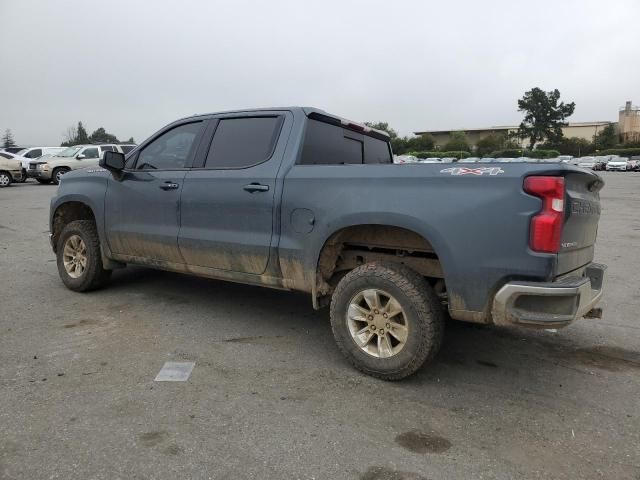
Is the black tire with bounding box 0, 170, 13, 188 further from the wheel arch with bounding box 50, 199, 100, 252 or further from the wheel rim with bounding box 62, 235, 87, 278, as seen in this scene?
the wheel rim with bounding box 62, 235, 87, 278

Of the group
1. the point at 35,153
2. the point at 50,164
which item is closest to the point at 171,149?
the point at 50,164

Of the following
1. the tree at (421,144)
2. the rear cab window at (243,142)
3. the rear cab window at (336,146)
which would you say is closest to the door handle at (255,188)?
the rear cab window at (243,142)

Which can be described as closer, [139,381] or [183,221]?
[139,381]

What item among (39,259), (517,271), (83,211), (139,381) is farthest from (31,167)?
(517,271)

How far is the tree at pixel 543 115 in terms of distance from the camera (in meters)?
82.0

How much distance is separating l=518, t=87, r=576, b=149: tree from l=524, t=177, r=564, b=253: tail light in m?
86.6

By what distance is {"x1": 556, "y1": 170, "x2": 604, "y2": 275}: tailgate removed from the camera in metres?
3.04

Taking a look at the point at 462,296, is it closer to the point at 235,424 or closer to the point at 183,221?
the point at 235,424

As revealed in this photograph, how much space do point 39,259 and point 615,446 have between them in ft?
24.3

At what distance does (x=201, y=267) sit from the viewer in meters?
4.54

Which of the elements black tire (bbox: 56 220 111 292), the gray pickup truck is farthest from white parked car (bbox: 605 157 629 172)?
black tire (bbox: 56 220 111 292)

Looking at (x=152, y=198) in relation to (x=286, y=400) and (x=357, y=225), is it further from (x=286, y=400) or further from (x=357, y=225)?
(x=286, y=400)

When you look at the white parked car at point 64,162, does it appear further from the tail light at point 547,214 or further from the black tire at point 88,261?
the tail light at point 547,214

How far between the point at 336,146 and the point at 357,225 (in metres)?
1.16
